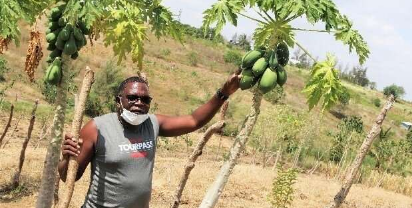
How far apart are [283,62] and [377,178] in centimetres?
1835

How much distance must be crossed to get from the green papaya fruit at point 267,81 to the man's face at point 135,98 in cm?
86

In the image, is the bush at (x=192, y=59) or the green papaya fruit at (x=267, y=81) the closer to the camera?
the green papaya fruit at (x=267, y=81)

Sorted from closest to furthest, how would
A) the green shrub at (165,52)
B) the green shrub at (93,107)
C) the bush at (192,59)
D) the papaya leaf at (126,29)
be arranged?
the papaya leaf at (126,29), the green shrub at (93,107), the green shrub at (165,52), the bush at (192,59)

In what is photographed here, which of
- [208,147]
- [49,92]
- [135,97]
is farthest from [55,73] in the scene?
[49,92]

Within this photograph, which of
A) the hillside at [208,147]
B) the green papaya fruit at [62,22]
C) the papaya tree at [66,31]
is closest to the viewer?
the papaya tree at [66,31]

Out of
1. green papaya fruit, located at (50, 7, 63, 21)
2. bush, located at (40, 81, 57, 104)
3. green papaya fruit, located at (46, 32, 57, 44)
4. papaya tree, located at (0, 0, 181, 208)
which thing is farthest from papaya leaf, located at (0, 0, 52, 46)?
bush, located at (40, 81, 57, 104)

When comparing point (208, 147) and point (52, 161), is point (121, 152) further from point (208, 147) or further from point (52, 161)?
point (208, 147)

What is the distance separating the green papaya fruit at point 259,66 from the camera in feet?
9.02

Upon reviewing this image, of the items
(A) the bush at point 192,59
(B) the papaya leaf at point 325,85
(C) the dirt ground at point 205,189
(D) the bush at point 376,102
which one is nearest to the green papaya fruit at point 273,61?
(B) the papaya leaf at point 325,85

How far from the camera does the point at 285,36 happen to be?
9.08 feet

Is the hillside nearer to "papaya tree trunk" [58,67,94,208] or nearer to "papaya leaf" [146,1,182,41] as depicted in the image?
"papaya leaf" [146,1,182,41]

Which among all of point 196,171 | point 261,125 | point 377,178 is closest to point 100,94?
point 261,125

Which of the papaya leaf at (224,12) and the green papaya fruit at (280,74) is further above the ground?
the papaya leaf at (224,12)

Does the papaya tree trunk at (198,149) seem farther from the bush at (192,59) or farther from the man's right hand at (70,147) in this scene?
the bush at (192,59)
